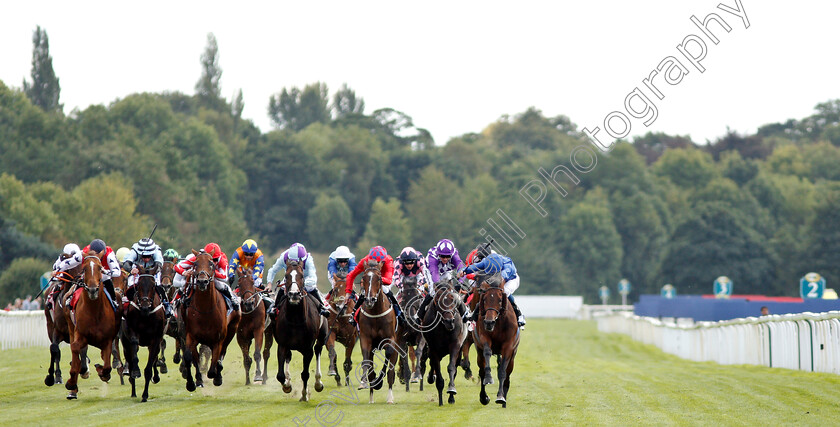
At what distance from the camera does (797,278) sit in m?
81.3

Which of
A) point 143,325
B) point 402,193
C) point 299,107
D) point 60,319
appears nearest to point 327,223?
point 402,193

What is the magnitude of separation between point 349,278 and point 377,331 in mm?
1431

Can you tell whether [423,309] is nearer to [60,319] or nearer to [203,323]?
[203,323]

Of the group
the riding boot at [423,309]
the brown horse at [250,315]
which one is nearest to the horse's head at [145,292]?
the brown horse at [250,315]

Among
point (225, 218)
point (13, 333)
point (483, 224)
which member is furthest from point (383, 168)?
point (13, 333)

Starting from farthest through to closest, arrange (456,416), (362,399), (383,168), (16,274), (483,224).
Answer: (383,168)
(483,224)
(16,274)
(362,399)
(456,416)

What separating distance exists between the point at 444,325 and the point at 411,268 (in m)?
1.21

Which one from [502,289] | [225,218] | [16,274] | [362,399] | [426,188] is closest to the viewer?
[502,289]

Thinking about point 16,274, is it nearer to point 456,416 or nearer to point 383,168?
point 456,416

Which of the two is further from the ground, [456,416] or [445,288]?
[445,288]

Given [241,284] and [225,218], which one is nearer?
[241,284]

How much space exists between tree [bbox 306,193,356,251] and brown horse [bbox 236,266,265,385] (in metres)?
75.1

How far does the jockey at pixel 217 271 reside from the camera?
1677cm

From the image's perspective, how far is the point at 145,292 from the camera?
15.9 metres
